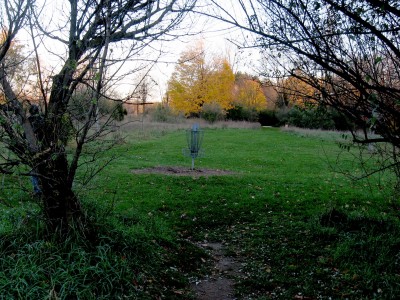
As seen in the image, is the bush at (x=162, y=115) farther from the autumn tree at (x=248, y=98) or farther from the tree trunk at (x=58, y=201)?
the tree trunk at (x=58, y=201)

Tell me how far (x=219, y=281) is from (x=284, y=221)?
2736mm

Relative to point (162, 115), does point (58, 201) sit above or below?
below

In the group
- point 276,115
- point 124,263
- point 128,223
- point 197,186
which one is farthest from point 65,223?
point 276,115

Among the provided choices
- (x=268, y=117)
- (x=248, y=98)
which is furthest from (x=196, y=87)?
(x=268, y=117)

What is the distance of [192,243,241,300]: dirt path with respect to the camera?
4207mm

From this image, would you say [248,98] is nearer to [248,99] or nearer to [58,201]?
[248,99]

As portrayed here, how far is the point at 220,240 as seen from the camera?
6195 mm

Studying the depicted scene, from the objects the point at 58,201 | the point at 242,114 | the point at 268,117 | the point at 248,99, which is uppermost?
the point at 248,99

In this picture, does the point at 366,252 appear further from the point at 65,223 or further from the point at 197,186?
the point at 197,186

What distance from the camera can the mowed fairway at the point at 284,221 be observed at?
4387 millimetres

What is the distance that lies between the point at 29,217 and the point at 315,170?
34.1ft

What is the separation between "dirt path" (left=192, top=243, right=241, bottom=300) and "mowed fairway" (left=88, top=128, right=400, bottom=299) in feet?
0.45

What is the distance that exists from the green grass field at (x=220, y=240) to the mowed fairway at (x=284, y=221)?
2cm

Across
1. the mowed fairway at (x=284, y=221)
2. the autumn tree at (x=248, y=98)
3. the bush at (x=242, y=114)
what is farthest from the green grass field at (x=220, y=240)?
the autumn tree at (x=248, y=98)
